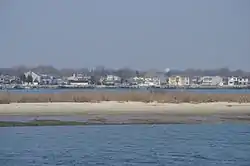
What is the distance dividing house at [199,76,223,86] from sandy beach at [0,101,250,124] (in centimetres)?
11336

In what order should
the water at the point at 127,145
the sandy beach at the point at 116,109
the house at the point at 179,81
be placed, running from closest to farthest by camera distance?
the water at the point at 127,145 < the sandy beach at the point at 116,109 < the house at the point at 179,81

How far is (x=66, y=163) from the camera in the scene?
16.4 m

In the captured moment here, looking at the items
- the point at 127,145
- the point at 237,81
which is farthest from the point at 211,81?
the point at 127,145

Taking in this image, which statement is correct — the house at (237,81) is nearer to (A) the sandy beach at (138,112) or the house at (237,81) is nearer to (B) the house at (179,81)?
(B) the house at (179,81)

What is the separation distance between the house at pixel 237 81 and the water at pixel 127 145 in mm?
129326

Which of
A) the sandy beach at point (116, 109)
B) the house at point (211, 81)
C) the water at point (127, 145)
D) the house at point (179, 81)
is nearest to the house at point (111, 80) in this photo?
the house at point (179, 81)

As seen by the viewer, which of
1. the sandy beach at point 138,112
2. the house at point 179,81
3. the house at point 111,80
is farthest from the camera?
the house at point 111,80

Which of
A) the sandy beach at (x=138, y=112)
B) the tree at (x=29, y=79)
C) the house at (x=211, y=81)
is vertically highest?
the tree at (x=29, y=79)

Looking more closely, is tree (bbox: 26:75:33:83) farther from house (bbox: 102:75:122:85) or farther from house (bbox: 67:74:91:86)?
house (bbox: 102:75:122:85)

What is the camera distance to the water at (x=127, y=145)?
16875 millimetres

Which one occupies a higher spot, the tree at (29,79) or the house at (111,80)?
the tree at (29,79)

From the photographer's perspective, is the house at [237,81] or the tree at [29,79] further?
the house at [237,81]

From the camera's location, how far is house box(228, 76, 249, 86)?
15623 centimetres

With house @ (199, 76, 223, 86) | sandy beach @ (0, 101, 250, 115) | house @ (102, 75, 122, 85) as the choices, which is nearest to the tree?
house @ (102, 75, 122, 85)
